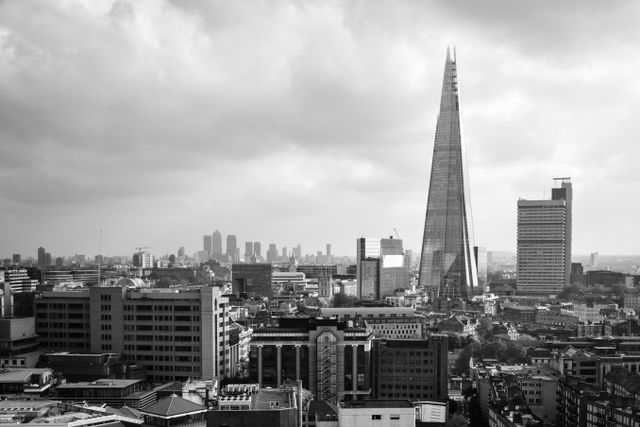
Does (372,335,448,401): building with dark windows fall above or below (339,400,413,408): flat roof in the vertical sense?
below

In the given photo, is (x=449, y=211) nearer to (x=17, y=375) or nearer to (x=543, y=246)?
(x=543, y=246)

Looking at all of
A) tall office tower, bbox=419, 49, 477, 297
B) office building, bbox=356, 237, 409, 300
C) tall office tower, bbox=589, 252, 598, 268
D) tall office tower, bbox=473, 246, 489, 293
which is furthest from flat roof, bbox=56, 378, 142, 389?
tall office tower, bbox=589, 252, 598, 268

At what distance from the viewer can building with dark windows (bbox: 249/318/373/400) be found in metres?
41.7

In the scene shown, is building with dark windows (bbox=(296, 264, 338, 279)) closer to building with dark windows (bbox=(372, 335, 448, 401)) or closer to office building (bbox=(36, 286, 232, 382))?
building with dark windows (bbox=(372, 335, 448, 401))

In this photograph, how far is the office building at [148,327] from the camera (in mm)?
40906

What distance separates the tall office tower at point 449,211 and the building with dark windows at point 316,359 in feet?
226

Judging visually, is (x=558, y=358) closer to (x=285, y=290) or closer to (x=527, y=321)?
(x=527, y=321)

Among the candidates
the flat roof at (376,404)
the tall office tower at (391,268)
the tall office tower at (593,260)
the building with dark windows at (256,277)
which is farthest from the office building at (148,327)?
the tall office tower at (593,260)

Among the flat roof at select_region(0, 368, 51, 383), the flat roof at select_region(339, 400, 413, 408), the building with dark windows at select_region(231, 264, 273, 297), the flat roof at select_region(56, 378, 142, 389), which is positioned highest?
the flat roof at select_region(339, 400, 413, 408)

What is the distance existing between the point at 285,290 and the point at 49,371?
80348 millimetres

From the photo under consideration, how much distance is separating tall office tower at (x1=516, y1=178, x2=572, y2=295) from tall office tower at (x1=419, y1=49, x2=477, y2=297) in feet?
44.7

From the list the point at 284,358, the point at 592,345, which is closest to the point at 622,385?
the point at 592,345

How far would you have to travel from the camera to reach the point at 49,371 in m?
35.2

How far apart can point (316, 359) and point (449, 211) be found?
231 ft
